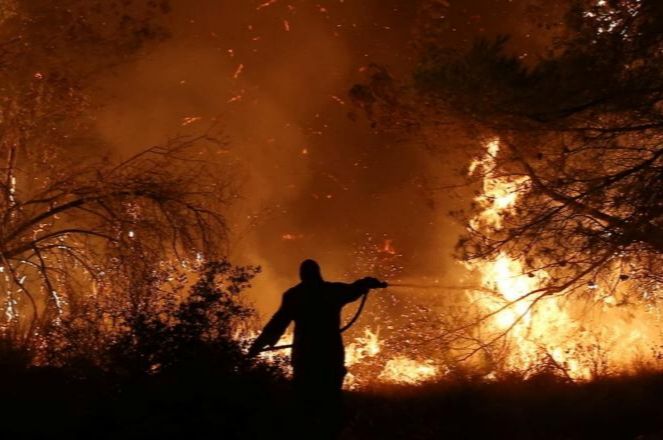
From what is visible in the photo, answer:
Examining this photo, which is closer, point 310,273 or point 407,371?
point 310,273

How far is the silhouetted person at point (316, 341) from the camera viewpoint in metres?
7.34

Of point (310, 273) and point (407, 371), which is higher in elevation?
point (407, 371)

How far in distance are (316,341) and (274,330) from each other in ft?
1.18

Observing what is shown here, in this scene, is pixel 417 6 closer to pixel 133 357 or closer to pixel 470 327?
pixel 470 327

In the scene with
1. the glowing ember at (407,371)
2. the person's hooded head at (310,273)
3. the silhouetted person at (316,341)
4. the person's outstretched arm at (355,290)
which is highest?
the glowing ember at (407,371)

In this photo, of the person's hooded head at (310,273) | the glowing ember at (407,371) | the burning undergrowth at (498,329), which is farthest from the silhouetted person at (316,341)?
the glowing ember at (407,371)

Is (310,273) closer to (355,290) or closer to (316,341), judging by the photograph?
(355,290)

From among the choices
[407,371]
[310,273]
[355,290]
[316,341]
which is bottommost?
[316,341]

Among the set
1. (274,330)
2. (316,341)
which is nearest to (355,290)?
(316,341)

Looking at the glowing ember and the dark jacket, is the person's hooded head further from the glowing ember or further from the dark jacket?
the glowing ember

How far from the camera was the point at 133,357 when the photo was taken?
736cm

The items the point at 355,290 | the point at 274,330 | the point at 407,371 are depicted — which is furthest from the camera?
the point at 407,371

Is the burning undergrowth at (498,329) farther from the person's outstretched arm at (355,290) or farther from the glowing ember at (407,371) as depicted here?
the person's outstretched arm at (355,290)

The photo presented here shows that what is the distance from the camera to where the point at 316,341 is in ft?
24.5
